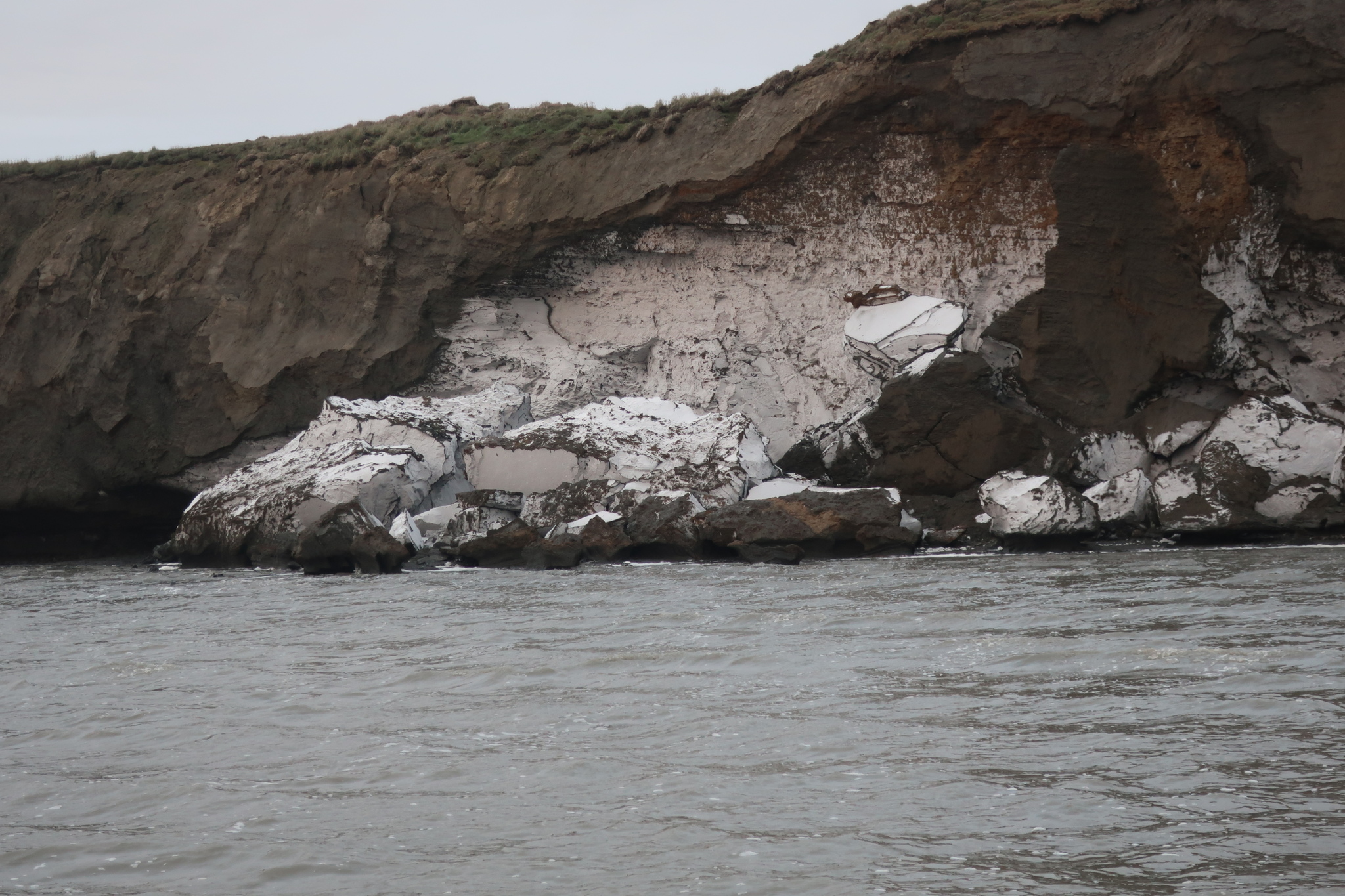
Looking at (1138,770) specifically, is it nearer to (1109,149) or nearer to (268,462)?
(1109,149)

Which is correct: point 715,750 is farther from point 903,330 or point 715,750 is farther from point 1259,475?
point 903,330

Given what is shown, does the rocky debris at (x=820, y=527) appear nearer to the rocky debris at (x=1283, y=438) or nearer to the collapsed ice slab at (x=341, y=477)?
the rocky debris at (x=1283, y=438)

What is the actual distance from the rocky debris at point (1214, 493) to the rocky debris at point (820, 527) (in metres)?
2.28

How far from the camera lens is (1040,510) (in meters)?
11.7

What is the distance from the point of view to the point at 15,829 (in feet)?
13.1

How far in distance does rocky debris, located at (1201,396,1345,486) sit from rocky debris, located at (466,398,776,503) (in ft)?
15.1

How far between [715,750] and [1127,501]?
845 centimetres

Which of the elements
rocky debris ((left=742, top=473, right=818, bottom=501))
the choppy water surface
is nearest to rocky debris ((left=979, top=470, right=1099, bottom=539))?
→ rocky debris ((left=742, top=473, right=818, bottom=501))

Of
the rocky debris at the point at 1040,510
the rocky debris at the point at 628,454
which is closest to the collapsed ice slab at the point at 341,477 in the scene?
the rocky debris at the point at 628,454

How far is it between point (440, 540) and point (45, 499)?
815 centimetres

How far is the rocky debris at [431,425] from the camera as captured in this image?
590 inches

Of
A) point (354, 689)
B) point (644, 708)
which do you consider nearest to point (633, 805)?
point (644, 708)

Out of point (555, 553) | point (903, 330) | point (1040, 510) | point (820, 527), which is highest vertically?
point (903, 330)

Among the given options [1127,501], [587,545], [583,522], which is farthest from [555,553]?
[1127,501]
